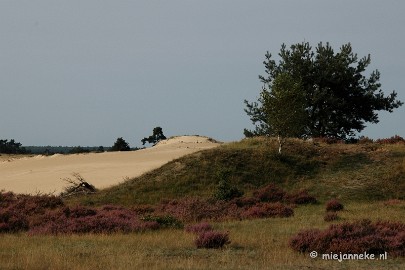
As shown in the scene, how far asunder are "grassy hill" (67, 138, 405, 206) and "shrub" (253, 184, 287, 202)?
2.14m

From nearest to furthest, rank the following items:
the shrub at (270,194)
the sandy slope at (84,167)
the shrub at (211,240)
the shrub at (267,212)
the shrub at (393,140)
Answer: the shrub at (211,240) < the shrub at (267,212) < the shrub at (270,194) < the sandy slope at (84,167) < the shrub at (393,140)

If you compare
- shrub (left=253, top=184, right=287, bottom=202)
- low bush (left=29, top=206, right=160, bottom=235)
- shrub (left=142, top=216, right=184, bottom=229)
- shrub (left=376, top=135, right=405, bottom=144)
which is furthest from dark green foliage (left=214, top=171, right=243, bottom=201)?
shrub (left=376, top=135, right=405, bottom=144)

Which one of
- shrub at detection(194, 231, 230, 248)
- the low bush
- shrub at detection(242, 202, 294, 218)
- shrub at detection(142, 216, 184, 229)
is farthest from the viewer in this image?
shrub at detection(242, 202, 294, 218)

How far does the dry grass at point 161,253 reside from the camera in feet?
39.2

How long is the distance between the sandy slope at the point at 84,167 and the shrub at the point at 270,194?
35.8ft

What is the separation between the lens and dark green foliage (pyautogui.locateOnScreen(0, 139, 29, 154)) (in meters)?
90.1

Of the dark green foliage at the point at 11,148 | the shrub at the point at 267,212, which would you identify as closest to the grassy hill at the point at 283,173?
the shrub at the point at 267,212

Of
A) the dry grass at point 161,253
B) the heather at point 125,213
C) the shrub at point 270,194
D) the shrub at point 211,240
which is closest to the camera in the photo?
the dry grass at point 161,253

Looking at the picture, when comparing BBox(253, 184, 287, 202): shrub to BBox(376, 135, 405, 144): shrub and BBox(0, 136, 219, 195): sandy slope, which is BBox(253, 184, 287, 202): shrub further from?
BBox(376, 135, 405, 144): shrub

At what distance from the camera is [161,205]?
28688 mm

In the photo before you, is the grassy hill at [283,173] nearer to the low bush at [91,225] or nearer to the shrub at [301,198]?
the shrub at [301,198]

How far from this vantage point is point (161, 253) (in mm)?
13812

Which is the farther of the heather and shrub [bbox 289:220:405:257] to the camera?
the heather

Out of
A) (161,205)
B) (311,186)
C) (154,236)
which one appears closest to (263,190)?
(311,186)
